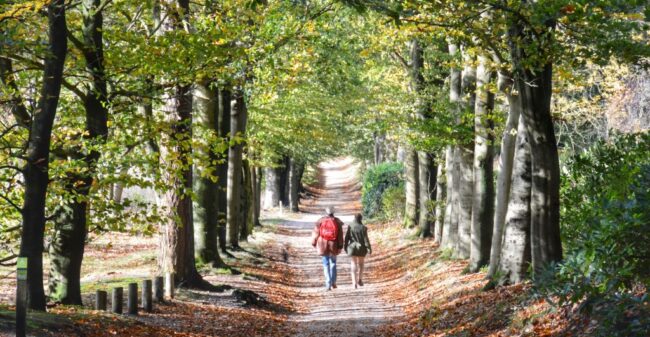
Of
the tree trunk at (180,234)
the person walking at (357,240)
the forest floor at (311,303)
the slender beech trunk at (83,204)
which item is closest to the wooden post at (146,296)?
the forest floor at (311,303)

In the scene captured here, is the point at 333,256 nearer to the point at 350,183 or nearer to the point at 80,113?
the point at 80,113

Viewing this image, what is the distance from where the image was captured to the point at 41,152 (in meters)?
10.9

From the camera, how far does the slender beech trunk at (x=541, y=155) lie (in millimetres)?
12508

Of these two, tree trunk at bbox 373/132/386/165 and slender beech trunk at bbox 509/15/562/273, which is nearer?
slender beech trunk at bbox 509/15/562/273

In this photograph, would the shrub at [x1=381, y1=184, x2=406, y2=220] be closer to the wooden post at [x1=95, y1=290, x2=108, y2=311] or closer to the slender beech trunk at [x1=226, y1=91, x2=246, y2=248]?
the slender beech trunk at [x1=226, y1=91, x2=246, y2=248]

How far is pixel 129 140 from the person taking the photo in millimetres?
12969

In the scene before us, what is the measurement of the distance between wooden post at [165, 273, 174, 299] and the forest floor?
158 millimetres

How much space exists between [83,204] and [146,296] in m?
2.51

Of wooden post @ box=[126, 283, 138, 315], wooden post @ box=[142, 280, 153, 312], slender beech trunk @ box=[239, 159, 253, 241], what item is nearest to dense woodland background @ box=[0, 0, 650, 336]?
wooden post @ box=[126, 283, 138, 315]

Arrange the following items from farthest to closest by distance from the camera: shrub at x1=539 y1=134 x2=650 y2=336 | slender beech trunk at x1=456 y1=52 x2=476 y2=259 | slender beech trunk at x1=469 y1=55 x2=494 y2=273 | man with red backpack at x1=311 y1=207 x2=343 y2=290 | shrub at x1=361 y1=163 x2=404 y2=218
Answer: shrub at x1=361 y1=163 x2=404 y2=218
slender beech trunk at x1=456 y1=52 x2=476 y2=259
man with red backpack at x1=311 y1=207 x2=343 y2=290
slender beech trunk at x1=469 y1=55 x2=494 y2=273
shrub at x1=539 y1=134 x2=650 y2=336

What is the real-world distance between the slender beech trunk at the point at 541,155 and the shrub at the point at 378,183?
34543 millimetres

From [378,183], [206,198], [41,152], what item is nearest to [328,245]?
[206,198]

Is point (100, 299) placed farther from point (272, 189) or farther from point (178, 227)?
point (272, 189)

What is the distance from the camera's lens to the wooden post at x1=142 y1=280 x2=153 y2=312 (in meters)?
15.0
